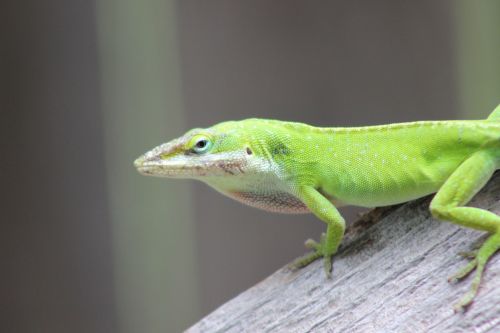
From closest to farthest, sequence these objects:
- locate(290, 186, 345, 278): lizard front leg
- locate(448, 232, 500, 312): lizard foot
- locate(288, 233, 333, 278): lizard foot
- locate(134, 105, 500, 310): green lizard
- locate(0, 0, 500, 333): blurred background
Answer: locate(448, 232, 500, 312): lizard foot, locate(134, 105, 500, 310): green lizard, locate(290, 186, 345, 278): lizard front leg, locate(288, 233, 333, 278): lizard foot, locate(0, 0, 500, 333): blurred background

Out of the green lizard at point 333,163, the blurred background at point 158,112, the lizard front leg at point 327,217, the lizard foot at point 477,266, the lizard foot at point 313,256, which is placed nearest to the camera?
the lizard foot at point 477,266

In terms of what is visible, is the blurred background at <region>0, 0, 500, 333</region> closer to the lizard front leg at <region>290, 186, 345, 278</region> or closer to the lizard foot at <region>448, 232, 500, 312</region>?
the lizard front leg at <region>290, 186, 345, 278</region>

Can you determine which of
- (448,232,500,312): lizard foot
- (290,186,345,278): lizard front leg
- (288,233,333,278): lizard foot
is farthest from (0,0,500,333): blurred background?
(448,232,500,312): lizard foot

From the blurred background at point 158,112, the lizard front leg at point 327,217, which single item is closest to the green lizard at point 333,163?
the lizard front leg at point 327,217

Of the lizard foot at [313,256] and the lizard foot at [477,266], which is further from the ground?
the lizard foot at [477,266]

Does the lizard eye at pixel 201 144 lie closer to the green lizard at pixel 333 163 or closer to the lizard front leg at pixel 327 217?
the green lizard at pixel 333 163

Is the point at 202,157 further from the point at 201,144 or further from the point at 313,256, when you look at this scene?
the point at 313,256
